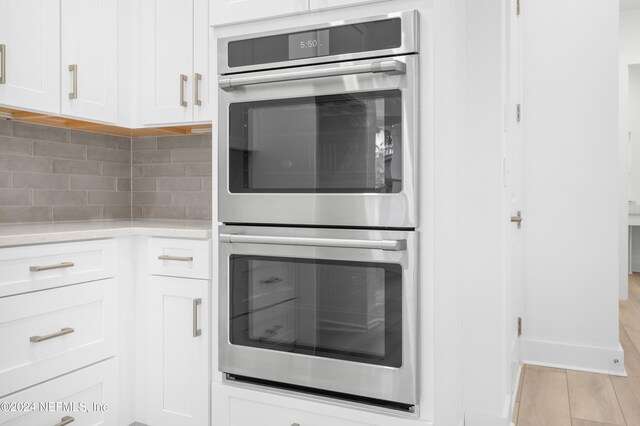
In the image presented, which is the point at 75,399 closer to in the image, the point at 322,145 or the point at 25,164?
the point at 25,164

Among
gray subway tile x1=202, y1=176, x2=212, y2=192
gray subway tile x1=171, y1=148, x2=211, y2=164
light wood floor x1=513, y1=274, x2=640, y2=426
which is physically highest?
gray subway tile x1=171, y1=148, x2=211, y2=164

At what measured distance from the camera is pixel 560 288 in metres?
2.81

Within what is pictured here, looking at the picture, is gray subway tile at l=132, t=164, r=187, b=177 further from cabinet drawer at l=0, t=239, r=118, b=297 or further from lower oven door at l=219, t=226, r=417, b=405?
lower oven door at l=219, t=226, r=417, b=405

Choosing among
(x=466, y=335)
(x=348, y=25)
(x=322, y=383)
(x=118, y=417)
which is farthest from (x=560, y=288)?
(x=118, y=417)

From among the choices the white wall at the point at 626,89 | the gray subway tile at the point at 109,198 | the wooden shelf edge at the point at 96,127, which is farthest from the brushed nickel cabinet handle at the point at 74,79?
the white wall at the point at 626,89

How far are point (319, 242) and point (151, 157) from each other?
59.7 inches

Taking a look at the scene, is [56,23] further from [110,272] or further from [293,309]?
[293,309]

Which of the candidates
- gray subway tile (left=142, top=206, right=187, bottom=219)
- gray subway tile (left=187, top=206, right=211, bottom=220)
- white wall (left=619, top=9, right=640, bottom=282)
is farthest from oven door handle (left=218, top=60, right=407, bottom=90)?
white wall (left=619, top=9, right=640, bottom=282)

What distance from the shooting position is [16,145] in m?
2.20

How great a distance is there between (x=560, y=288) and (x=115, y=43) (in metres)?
2.72

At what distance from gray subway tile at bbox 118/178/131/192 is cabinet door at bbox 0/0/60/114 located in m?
0.75

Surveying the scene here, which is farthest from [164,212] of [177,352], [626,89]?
[626,89]

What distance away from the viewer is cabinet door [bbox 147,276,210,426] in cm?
193

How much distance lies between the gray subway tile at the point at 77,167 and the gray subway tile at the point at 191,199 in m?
0.43
